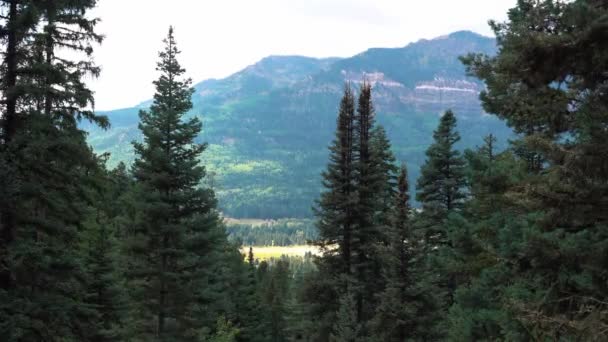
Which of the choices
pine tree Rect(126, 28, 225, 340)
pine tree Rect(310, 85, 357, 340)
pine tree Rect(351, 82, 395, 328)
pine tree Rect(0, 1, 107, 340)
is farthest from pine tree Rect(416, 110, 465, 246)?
pine tree Rect(0, 1, 107, 340)

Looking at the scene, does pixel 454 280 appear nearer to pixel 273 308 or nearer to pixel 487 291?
pixel 487 291

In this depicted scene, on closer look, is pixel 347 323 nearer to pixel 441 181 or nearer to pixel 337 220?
pixel 337 220

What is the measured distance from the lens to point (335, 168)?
2659 centimetres

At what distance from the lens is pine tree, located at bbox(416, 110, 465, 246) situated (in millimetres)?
29125

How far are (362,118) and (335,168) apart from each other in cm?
327

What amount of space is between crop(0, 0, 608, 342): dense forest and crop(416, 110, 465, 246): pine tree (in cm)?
9

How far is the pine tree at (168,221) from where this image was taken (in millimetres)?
20875

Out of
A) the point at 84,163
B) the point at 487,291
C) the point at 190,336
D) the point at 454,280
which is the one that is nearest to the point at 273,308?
the point at 454,280

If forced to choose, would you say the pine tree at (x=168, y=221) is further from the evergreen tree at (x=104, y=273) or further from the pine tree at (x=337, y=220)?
the pine tree at (x=337, y=220)

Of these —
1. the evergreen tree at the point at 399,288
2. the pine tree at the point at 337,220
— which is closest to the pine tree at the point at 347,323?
the evergreen tree at the point at 399,288

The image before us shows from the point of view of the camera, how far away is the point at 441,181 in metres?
29.5

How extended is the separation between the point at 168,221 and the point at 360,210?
9575mm

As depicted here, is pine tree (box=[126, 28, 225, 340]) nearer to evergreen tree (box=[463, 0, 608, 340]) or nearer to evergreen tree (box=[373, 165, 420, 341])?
evergreen tree (box=[373, 165, 420, 341])

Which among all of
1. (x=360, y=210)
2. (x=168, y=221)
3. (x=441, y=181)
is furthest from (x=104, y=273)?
(x=441, y=181)
